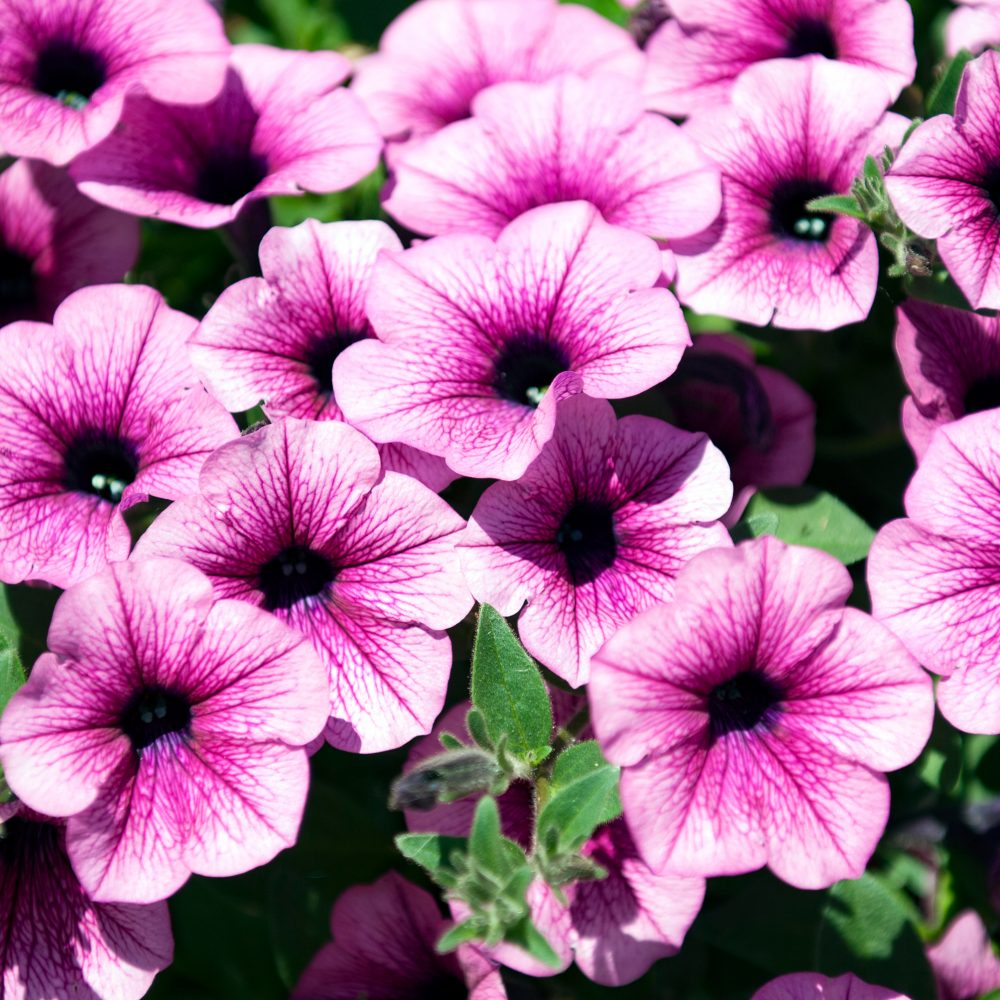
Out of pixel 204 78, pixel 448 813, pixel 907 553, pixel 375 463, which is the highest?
pixel 204 78

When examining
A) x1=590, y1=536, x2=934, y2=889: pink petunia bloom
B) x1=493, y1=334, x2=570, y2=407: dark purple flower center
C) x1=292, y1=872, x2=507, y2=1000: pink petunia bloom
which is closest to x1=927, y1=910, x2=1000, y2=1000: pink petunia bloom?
x1=590, y1=536, x2=934, y2=889: pink petunia bloom

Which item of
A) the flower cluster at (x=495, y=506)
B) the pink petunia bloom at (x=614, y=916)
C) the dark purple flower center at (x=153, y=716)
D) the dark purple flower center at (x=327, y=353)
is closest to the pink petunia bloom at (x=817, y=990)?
the flower cluster at (x=495, y=506)

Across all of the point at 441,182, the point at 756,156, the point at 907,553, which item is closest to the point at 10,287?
the point at 441,182

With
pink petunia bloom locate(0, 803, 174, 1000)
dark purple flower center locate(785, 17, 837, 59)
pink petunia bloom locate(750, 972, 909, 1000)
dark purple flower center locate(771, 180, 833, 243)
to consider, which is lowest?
pink petunia bloom locate(750, 972, 909, 1000)

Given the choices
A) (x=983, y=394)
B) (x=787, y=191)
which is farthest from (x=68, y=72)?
(x=983, y=394)

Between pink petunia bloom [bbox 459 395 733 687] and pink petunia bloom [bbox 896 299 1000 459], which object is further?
pink petunia bloom [bbox 896 299 1000 459]

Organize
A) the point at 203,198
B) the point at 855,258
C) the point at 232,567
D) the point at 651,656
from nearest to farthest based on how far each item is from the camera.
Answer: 1. the point at 651,656
2. the point at 232,567
3. the point at 855,258
4. the point at 203,198

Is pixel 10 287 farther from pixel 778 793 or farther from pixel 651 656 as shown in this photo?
pixel 778 793

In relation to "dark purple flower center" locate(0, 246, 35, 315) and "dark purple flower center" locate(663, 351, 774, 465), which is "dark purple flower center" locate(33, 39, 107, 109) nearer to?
"dark purple flower center" locate(0, 246, 35, 315)
